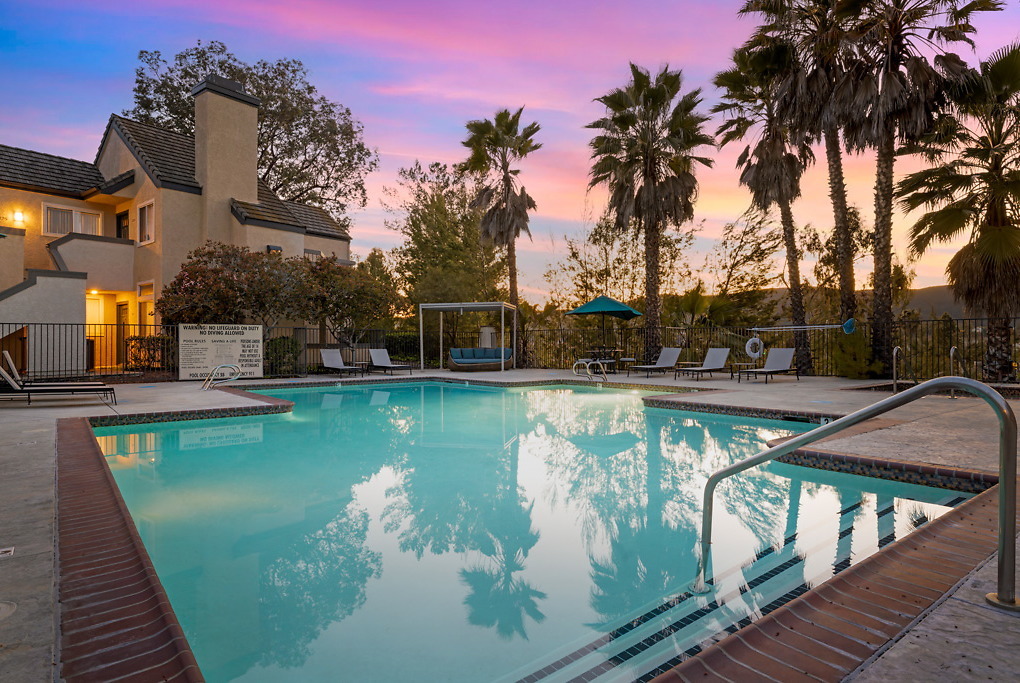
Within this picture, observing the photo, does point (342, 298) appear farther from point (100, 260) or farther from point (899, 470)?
point (899, 470)

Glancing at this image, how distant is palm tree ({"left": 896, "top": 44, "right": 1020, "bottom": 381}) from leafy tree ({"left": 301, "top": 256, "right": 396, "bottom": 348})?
13.8m

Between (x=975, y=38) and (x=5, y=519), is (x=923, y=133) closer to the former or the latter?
(x=975, y=38)

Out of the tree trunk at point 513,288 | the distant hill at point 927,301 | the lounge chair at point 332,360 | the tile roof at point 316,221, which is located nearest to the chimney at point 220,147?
the tile roof at point 316,221

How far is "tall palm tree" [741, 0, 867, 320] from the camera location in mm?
13062

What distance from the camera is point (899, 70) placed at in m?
12.5

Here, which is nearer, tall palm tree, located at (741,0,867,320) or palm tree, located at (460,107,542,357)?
tall palm tree, located at (741,0,867,320)

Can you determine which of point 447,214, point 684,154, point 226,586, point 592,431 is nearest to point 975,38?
point 684,154

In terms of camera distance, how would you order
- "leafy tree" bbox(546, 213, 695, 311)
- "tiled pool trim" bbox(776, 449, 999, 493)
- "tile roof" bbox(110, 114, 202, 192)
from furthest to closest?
"leafy tree" bbox(546, 213, 695, 311)
"tile roof" bbox(110, 114, 202, 192)
"tiled pool trim" bbox(776, 449, 999, 493)

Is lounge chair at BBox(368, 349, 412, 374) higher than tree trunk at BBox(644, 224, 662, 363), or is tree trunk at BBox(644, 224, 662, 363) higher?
tree trunk at BBox(644, 224, 662, 363)

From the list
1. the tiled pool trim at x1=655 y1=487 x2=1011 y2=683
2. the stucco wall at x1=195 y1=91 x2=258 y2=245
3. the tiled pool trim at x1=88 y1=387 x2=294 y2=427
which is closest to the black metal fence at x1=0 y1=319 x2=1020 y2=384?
the stucco wall at x1=195 y1=91 x2=258 y2=245

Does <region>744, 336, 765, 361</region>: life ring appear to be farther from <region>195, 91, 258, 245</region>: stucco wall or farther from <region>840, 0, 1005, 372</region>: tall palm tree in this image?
<region>195, 91, 258, 245</region>: stucco wall

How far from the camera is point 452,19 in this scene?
40.0 feet

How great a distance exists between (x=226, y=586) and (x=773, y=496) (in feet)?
14.2

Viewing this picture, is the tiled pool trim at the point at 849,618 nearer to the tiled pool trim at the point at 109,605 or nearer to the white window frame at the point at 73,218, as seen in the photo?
the tiled pool trim at the point at 109,605
